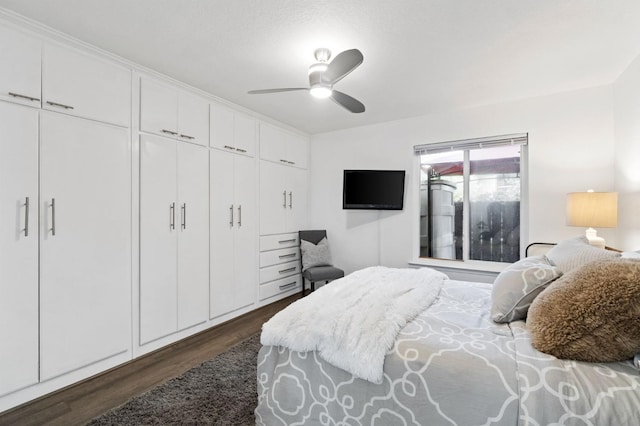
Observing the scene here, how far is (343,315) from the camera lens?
161cm

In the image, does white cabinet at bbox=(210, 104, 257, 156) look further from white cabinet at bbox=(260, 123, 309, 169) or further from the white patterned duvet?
the white patterned duvet

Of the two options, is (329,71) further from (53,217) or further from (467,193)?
Answer: (467,193)

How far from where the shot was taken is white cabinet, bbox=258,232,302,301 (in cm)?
394

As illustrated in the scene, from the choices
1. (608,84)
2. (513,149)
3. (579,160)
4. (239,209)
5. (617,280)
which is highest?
(608,84)

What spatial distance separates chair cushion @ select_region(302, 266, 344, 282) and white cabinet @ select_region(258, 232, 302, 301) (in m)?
0.39

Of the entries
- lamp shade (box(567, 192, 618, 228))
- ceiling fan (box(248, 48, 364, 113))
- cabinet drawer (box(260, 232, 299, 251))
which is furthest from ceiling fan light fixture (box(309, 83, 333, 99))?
lamp shade (box(567, 192, 618, 228))

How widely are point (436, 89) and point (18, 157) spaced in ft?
11.5

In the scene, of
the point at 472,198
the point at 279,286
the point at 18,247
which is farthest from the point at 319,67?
the point at 279,286

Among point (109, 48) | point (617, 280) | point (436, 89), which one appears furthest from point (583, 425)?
point (109, 48)

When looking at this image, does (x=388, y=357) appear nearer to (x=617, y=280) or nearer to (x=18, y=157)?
(x=617, y=280)

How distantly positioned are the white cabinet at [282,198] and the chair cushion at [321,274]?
0.73 m

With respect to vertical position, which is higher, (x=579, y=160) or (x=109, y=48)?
(x=109, y=48)

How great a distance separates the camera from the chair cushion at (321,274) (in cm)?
390

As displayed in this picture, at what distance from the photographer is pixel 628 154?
8.42 ft
